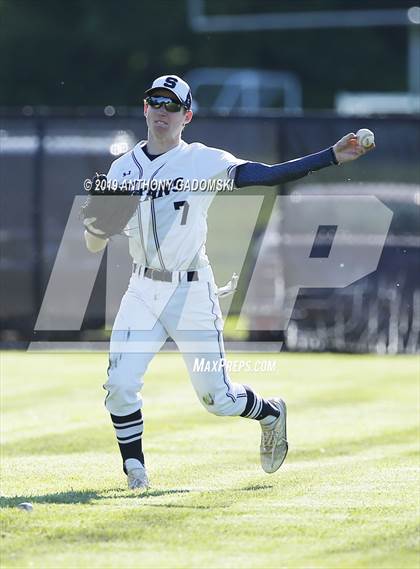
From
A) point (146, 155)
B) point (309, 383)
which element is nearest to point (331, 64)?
point (309, 383)

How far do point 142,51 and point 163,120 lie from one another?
3891 cm

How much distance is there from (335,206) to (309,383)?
295 centimetres

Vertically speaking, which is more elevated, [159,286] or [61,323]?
[159,286]

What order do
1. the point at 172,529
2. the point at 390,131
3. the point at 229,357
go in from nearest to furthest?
1. the point at 172,529
2. the point at 229,357
3. the point at 390,131

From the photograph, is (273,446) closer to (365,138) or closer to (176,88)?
(365,138)

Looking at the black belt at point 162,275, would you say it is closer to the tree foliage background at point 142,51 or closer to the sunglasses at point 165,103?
the sunglasses at point 165,103

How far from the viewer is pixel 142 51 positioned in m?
45.9

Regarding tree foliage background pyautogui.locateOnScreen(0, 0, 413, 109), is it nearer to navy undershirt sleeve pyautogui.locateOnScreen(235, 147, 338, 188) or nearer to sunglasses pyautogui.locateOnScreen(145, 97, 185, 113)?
sunglasses pyautogui.locateOnScreen(145, 97, 185, 113)

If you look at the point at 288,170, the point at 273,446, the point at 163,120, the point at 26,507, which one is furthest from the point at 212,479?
the point at 163,120

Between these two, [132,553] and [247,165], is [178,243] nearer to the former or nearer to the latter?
[247,165]

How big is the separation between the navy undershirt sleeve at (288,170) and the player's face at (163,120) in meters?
0.49

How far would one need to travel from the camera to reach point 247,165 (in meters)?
7.55

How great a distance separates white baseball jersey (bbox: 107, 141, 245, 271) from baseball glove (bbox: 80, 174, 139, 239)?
0.19 ft

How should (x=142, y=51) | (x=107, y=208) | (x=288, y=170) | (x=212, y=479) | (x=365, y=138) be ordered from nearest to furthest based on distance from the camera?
1. (x=365, y=138)
2. (x=288, y=170)
3. (x=107, y=208)
4. (x=212, y=479)
5. (x=142, y=51)
